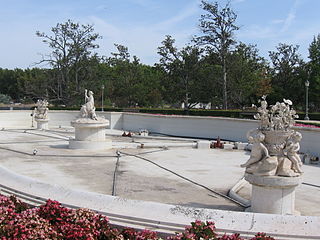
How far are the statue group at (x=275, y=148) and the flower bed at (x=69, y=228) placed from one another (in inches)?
79.2

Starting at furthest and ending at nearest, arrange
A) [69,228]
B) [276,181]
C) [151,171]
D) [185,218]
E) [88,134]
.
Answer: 1. [88,134]
2. [151,171]
3. [276,181]
4. [185,218]
5. [69,228]

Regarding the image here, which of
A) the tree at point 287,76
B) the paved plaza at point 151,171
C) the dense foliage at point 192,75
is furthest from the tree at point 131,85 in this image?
the paved plaza at point 151,171

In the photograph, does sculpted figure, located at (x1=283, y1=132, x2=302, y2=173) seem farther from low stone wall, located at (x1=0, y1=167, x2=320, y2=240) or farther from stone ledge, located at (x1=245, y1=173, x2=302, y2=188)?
low stone wall, located at (x1=0, y1=167, x2=320, y2=240)

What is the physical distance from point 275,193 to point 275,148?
0.79 meters

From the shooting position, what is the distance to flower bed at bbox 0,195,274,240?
15.4 ft

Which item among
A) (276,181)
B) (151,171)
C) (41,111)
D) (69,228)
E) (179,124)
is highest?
(41,111)

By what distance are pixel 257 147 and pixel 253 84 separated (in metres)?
35.0

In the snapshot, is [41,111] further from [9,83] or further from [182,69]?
[9,83]

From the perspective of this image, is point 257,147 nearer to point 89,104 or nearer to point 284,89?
point 89,104

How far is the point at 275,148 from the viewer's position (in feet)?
22.1

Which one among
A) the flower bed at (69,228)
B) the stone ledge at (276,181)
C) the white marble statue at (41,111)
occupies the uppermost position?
the white marble statue at (41,111)

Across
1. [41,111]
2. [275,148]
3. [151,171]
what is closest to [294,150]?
[275,148]

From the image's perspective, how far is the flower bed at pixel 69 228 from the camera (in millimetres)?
4680

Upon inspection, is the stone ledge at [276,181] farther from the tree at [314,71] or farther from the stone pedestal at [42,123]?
the tree at [314,71]
